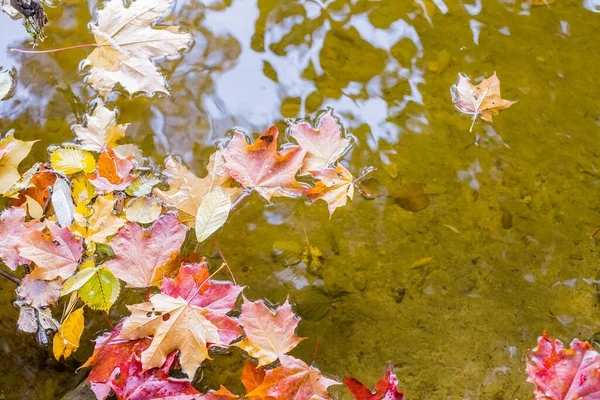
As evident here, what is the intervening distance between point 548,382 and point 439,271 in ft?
1.53

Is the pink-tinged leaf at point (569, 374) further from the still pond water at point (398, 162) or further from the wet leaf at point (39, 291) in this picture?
the wet leaf at point (39, 291)

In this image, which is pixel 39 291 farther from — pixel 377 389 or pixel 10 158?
pixel 377 389

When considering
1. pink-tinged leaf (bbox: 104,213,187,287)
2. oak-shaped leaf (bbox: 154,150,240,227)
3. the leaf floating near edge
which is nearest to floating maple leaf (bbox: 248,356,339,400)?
pink-tinged leaf (bbox: 104,213,187,287)

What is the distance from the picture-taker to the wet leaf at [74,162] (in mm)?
1608

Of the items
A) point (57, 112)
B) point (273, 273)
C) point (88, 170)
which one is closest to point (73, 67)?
point (57, 112)

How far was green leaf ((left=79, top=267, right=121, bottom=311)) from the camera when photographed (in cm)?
141

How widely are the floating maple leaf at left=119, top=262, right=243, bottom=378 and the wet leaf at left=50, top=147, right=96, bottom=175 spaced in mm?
522

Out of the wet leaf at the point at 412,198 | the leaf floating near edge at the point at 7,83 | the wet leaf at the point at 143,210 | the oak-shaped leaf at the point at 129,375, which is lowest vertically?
the oak-shaped leaf at the point at 129,375

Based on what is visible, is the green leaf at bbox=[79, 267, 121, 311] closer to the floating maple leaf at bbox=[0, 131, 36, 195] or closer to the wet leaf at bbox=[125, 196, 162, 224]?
the wet leaf at bbox=[125, 196, 162, 224]

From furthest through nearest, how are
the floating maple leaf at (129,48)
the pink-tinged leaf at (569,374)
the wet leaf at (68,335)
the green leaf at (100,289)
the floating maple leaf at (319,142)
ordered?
the floating maple leaf at (129,48) < the floating maple leaf at (319,142) < the wet leaf at (68,335) < the green leaf at (100,289) < the pink-tinged leaf at (569,374)

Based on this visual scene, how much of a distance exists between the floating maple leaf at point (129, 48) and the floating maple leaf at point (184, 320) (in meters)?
0.84

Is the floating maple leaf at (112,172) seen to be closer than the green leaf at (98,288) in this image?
No

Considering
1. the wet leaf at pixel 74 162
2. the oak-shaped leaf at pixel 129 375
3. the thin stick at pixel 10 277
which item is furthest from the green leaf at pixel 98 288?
the wet leaf at pixel 74 162

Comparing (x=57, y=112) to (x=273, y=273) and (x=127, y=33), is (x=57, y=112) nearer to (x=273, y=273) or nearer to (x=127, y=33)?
(x=127, y=33)
